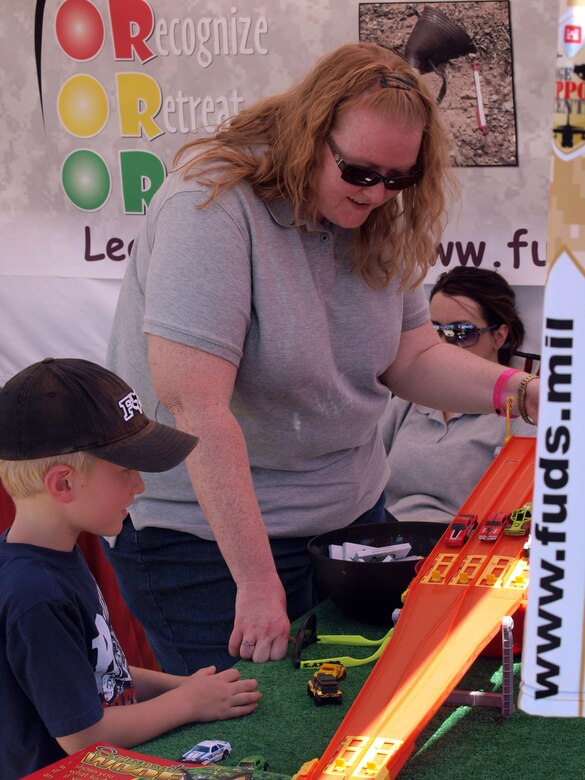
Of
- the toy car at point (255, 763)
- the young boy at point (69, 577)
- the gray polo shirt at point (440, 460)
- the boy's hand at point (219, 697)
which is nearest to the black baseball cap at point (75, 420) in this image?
the young boy at point (69, 577)

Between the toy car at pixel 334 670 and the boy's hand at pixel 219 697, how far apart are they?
11 cm

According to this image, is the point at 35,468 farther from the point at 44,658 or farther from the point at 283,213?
the point at 283,213

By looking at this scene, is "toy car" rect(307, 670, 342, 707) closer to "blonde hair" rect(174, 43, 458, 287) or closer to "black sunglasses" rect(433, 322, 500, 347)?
"blonde hair" rect(174, 43, 458, 287)

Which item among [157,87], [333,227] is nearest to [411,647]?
[333,227]

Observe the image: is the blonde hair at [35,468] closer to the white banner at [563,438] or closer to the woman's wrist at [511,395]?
the white banner at [563,438]

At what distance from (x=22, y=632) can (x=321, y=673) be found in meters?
0.41

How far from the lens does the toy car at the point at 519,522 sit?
5.02 feet

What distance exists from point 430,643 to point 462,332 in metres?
1.68

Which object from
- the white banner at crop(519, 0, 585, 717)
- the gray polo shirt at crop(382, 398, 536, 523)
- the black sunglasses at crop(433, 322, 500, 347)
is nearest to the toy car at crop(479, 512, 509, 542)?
the white banner at crop(519, 0, 585, 717)

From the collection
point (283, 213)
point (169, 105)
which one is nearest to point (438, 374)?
point (283, 213)

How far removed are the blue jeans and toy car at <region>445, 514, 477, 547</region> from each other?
0.25 metres

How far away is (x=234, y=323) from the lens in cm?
145

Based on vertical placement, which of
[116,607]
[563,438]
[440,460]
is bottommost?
[116,607]

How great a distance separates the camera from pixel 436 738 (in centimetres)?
117
